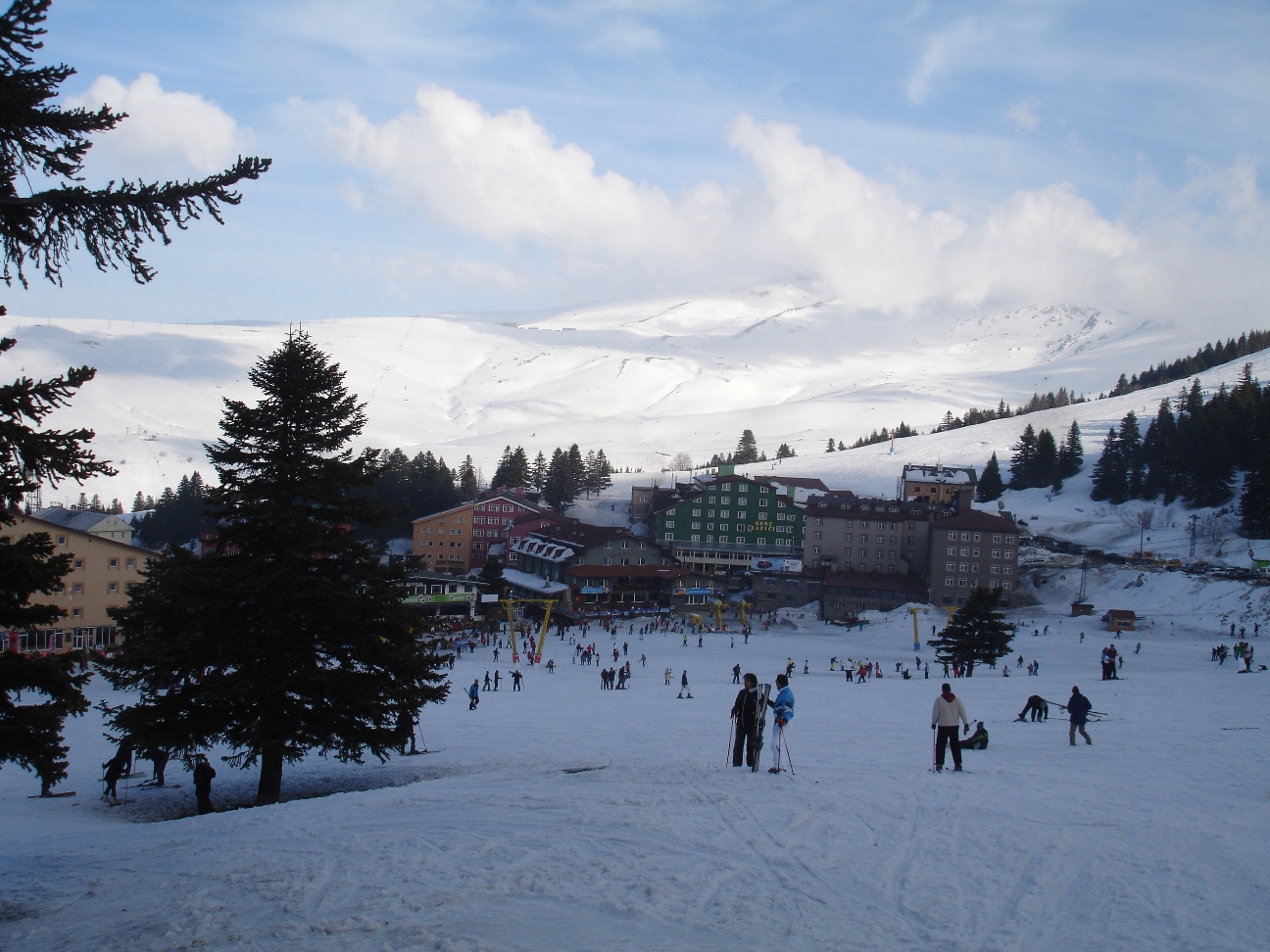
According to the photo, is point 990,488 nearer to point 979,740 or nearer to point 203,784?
point 979,740

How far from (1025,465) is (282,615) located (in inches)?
4378

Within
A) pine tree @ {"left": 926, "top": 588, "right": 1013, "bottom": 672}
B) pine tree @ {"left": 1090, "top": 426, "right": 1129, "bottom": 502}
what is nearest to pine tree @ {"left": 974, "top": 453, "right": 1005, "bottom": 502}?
pine tree @ {"left": 1090, "top": 426, "right": 1129, "bottom": 502}

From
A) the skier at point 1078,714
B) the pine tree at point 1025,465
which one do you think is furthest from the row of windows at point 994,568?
the skier at point 1078,714

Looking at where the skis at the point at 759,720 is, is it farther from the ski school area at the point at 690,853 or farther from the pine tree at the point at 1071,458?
the pine tree at the point at 1071,458

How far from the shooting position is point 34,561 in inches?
258

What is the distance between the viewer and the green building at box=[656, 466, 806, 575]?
85.1m

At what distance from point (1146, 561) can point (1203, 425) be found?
32.7m

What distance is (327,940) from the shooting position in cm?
604

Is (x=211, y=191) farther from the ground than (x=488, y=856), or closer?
farther from the ground

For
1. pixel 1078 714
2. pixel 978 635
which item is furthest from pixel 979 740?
pixel 978 635

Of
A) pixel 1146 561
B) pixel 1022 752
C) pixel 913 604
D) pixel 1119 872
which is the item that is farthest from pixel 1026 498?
pixel 1119 872

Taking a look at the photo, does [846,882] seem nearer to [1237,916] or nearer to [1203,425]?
[1237,916]

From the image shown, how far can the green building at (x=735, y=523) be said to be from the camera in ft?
279

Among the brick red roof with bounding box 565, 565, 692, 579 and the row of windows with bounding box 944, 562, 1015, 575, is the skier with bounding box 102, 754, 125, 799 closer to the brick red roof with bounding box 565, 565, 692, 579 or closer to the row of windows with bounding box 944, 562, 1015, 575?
the brick red roof with bounding box 565, 565, 692, 579
